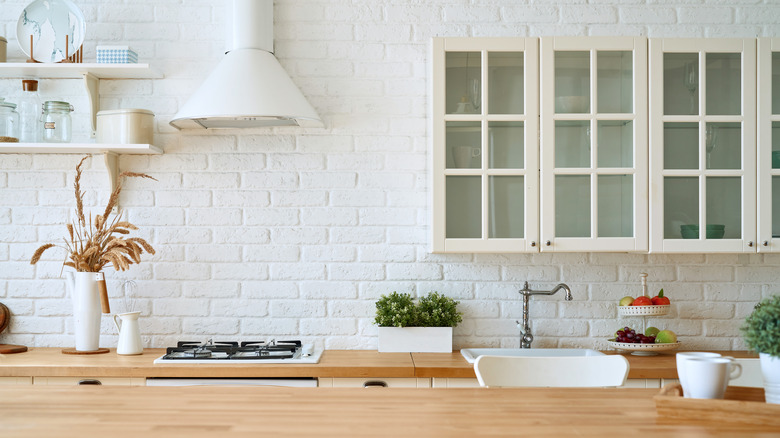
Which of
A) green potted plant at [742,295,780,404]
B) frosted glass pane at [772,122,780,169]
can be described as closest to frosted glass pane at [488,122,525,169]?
frosted glass pane at [772,122,780,169]

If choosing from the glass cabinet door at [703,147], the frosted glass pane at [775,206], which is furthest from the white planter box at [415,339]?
the frosted glass pane at [775,206]

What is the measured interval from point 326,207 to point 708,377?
220 centimetres

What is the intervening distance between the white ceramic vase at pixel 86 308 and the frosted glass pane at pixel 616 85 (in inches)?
85.5

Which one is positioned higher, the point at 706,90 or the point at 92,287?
the point at 706,90

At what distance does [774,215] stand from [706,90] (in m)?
0.58

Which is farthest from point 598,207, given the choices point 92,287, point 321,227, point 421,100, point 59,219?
point 59,219

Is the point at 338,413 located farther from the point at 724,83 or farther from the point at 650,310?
the point at 724,83

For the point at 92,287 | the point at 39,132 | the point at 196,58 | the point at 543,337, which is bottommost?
the point at 543,337

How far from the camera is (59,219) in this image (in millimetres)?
3359

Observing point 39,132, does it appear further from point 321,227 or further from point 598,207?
point 598,207

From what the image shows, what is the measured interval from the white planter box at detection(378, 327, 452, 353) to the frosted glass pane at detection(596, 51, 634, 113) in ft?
3.70

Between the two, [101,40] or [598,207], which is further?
[101,40]

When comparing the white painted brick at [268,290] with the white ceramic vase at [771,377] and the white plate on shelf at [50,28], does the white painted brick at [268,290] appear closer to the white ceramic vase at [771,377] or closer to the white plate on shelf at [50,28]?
the white plate on shelf at [50,28]

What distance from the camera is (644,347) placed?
3.07 m
